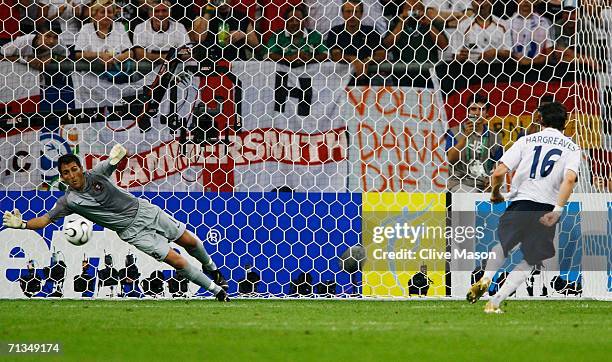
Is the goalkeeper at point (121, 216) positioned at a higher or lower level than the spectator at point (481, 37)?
lower

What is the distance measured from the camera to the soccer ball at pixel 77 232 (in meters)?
9.52

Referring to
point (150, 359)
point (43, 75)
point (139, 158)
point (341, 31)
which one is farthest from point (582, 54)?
point (150, 359)

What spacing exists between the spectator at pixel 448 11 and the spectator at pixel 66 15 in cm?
371

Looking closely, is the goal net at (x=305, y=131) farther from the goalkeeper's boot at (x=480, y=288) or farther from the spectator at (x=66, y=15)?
the goalkeeper's boot at (x=480, y=288)

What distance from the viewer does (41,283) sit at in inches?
394

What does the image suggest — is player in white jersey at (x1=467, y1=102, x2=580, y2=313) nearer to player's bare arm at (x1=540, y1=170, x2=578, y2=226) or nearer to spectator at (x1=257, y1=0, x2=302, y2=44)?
player's bare arm at (x1=540, y1=170, x2=578, y2=226)

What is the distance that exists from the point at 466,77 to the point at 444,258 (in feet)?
7.12

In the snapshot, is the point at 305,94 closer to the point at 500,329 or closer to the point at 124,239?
the point at 124,239

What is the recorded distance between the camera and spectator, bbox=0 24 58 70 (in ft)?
35.6

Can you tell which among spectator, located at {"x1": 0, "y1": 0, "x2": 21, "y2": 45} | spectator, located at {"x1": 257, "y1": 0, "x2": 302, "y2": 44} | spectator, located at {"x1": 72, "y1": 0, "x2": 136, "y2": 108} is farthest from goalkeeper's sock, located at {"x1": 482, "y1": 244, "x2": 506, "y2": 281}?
spectator, located at {"x1": 0, "y1": 0, "x2": 21, "y2": 45}

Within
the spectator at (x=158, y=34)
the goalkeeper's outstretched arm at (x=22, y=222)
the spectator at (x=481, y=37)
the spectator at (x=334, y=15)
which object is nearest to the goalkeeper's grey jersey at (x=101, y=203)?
the goalkeeper's outstretched arm at (x=22, y=222)

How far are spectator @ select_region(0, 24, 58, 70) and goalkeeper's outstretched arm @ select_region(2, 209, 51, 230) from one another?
217cm

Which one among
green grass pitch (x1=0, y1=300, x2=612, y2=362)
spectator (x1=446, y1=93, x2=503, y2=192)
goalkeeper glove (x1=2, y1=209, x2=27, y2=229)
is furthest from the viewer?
spectator (x1=446, y1=93, x2=503, y2=192)

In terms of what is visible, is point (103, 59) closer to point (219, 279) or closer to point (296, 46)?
point (296, 46)
